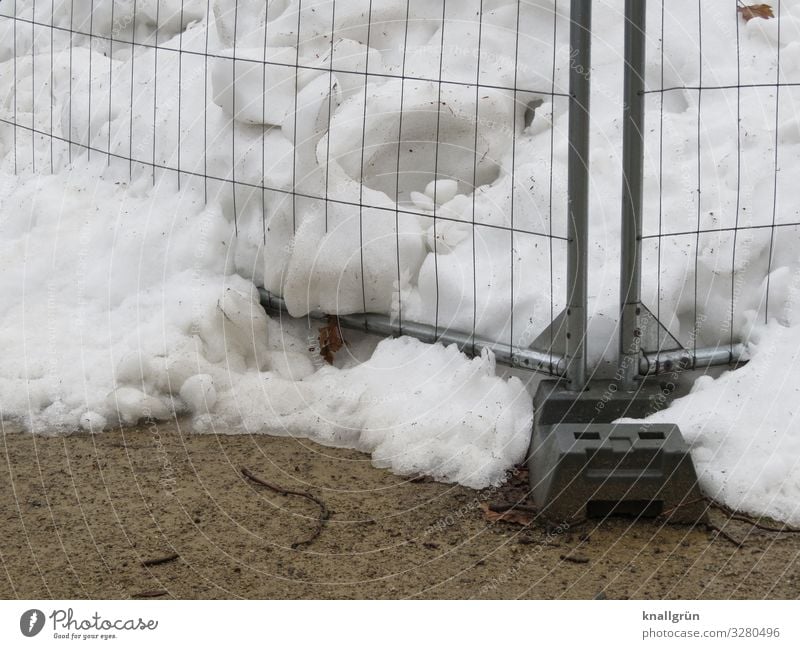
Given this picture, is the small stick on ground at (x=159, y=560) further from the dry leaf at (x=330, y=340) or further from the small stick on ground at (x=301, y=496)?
the dry leaf at (x=330, y=340)

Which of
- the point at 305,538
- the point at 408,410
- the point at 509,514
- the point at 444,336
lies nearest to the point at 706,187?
the point at 444,336

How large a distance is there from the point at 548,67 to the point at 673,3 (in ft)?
2.03

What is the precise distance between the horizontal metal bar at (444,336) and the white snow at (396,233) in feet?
0.15

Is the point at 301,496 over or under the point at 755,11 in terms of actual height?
under

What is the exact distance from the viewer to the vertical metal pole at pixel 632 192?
3445mm

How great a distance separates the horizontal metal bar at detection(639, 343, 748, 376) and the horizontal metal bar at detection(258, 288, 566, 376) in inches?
11.0

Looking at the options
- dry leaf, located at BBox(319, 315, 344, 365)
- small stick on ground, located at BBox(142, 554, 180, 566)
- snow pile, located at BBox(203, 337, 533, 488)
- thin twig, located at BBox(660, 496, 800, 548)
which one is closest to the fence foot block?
thin twig, located at BBox(660, 496, 800, 548)

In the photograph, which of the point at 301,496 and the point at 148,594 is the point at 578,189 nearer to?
the point at 301,496

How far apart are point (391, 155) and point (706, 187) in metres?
1.15

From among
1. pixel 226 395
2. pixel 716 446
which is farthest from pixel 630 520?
pixel 226 395

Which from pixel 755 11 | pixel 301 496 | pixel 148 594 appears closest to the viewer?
pixel 148 594

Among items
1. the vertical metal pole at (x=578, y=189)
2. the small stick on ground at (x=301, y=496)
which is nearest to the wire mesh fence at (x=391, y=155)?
the vertical metal pole at (x=578, y=189)

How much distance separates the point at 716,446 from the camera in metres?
3.27

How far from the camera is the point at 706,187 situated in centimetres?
400
